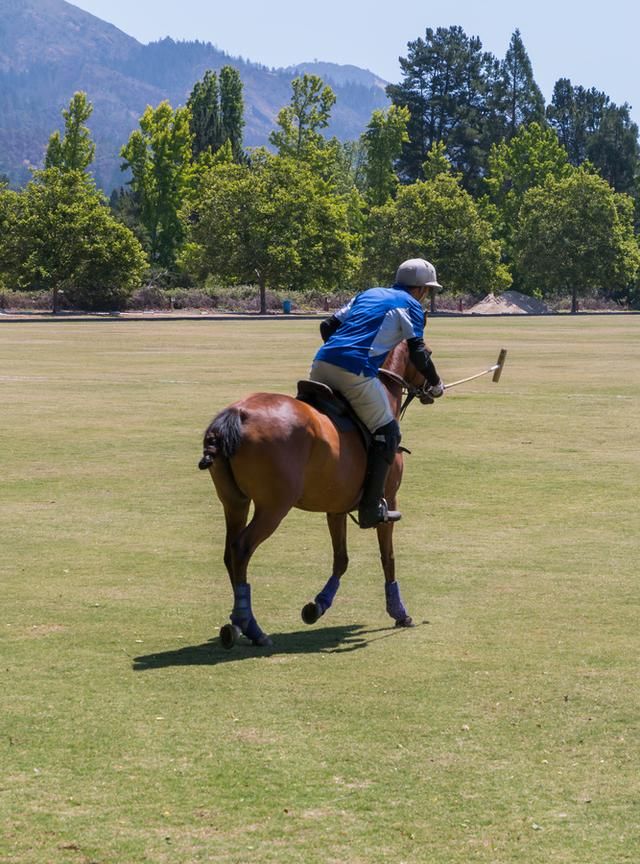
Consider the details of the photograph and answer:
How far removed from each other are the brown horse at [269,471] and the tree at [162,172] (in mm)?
115914

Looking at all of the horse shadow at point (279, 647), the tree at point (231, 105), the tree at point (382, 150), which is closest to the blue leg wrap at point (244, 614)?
the horse shadow at point (279, 647)

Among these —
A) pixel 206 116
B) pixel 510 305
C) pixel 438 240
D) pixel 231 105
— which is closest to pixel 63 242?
pixel 438 240

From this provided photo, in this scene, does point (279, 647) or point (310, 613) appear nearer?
point (279, 647)

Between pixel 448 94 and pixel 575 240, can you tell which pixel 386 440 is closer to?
pixel 575 240

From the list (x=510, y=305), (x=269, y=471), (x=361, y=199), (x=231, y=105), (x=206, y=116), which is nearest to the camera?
(x=269, y=471)

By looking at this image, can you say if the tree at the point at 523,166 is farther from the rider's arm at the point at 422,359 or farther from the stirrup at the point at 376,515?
the stirrup at the point at 376,515

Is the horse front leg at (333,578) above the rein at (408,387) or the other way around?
the other way around

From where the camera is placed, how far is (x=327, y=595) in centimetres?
A: 1028

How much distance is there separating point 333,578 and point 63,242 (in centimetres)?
8598

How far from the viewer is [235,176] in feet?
350

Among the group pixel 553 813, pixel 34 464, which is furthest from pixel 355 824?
pixel 34 464

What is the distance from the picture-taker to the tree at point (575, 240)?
120500mm

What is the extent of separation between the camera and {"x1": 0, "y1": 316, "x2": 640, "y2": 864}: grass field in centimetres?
613

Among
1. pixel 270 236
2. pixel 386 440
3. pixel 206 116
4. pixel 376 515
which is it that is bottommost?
pixel 376 515
